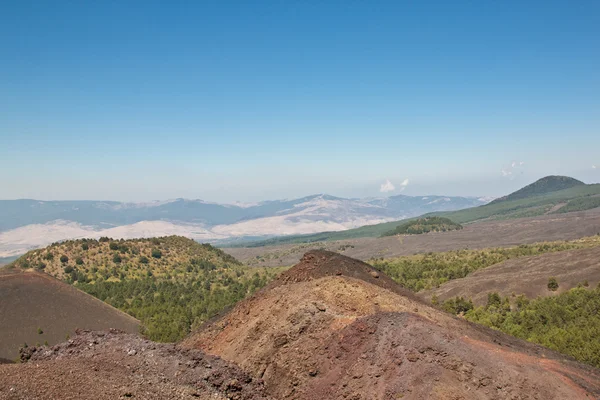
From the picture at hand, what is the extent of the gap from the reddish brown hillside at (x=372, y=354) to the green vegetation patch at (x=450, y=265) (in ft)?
207

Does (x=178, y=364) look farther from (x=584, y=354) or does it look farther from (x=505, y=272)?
(x=505, y=272)

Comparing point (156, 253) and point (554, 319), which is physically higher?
point (156, 253)

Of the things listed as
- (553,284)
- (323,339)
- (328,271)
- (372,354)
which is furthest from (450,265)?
(372,354)

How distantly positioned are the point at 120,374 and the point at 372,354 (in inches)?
485

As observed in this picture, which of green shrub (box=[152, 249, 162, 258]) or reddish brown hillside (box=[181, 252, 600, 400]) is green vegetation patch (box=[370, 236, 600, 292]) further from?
reddish brown hillside (box=[181, 252, 600, 400])

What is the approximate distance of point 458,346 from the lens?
22609 mm

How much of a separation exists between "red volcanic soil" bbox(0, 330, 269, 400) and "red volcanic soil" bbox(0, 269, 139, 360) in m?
32.3

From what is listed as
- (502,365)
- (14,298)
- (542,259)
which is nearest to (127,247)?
(14,298)

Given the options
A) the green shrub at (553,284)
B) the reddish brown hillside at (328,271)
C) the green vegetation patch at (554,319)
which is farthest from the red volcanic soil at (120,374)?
the green shrub at (553,284)

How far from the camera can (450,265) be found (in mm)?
109500

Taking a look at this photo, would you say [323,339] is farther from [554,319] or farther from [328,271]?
[554,319]

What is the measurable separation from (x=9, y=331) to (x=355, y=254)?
13018 centimetres

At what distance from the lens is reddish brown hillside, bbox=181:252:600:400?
20766 mm

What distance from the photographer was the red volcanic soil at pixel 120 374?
16.6m
